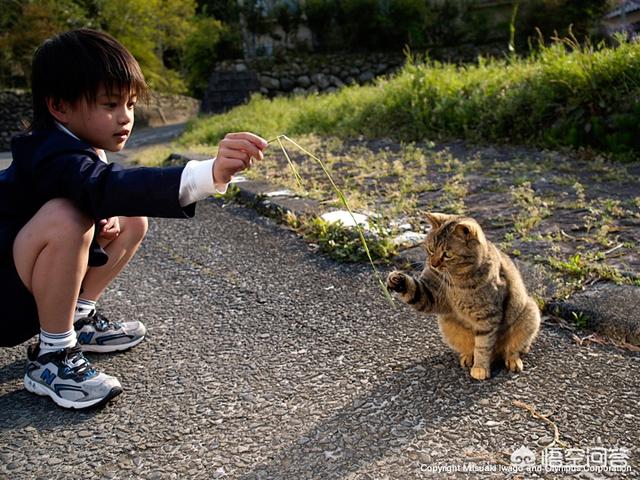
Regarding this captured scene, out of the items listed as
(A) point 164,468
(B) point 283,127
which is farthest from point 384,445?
(B) point 283,127

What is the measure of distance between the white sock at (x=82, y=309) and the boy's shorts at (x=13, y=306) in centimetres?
33

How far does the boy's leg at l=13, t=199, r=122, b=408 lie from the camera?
2020 mm

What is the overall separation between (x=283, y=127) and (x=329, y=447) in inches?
290

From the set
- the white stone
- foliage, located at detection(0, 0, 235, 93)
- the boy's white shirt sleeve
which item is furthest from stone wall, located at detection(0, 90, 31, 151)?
the boy's white shirt sleeve

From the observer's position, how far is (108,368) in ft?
7.73

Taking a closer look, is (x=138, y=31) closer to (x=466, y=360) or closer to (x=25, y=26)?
(x=25, y=26)

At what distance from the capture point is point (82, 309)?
255cm

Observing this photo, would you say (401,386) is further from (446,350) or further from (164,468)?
(164,468)

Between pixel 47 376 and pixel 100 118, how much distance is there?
3.19ft

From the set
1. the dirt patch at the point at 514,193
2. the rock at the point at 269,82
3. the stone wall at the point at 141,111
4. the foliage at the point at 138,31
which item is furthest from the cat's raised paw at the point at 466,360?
the foliage at the point at 138,31

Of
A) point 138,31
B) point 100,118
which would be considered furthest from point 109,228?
point 138,31

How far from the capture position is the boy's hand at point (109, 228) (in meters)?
2.41

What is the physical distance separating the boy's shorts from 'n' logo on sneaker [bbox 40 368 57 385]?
189 mm

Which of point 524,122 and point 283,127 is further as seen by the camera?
point 283,127
